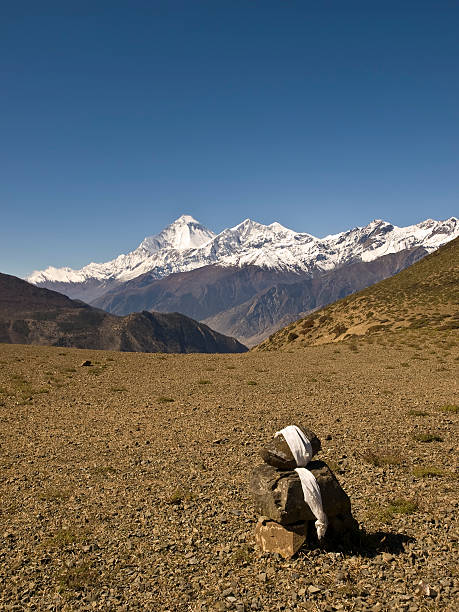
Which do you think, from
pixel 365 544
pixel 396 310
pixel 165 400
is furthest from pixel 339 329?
pixel 365 544

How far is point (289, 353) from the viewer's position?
146 ft

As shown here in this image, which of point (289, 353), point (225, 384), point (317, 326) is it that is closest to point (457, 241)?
point (317, 326)

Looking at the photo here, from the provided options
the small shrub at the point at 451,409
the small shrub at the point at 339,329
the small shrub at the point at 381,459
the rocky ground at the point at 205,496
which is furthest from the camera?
the small shrub at the point at 339,329

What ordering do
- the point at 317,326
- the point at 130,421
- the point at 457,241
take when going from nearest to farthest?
the point at 130,421 < the point at 317,326 < the point at 457,241

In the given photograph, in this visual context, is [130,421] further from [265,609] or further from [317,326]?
[317,326]

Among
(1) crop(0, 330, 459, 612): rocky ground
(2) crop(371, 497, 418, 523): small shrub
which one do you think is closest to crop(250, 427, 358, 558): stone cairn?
(1) crop(0, 330, 459, 612): rocky ground

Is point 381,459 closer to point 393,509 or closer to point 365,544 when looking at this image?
point 393,509

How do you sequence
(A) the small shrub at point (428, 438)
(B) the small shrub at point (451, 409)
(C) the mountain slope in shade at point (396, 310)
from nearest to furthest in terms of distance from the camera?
1. (A) the small shrub at point (428, 438)
2. (B) the small shrub at point (451, 409)
3. (C) the mountain slope in shade at point (396, 310)

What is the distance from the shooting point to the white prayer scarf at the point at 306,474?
29.0 feet

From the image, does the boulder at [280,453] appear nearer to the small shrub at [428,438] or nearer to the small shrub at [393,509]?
the small shrub at [393,509]

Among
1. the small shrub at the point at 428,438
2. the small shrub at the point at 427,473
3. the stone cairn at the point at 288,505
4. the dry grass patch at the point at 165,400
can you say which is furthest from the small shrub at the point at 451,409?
the dry grass patch at the point at 165,400

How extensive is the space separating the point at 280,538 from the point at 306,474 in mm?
1499

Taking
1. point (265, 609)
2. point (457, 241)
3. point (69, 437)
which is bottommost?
point (265, 609)

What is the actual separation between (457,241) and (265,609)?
4140 inches
